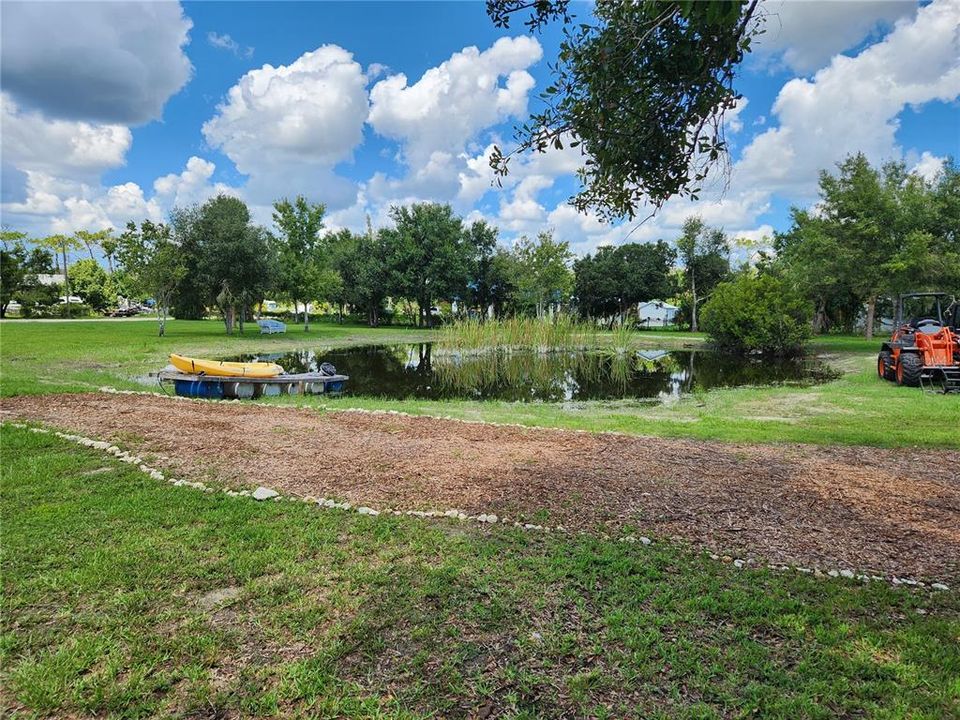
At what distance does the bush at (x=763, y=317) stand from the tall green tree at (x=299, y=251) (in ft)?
74.0

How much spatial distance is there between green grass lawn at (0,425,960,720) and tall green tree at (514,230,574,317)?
36.7 m

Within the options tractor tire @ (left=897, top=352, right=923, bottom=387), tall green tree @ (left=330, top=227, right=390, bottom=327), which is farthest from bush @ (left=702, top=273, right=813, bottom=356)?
tall green tree @ (left=330, top=227, right=390, bottom=327)

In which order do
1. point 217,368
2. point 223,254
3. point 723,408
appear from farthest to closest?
point 223,254 < point 217,368 < point 723,408

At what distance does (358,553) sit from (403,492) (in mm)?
1121

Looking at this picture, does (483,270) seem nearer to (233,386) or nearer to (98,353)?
(98,353)

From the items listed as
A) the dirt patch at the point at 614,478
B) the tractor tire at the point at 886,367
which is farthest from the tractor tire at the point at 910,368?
the dirt patch at the point at 614,478

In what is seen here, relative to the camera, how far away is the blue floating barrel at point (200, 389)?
36.2 feet

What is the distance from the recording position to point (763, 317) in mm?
23547

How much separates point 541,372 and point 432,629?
48.1 feet

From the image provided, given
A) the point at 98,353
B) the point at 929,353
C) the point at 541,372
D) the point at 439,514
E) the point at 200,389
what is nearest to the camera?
the point at 439,514

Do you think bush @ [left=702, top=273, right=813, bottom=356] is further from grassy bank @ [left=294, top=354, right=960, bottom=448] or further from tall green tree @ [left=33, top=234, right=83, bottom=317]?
tall green tree @ [left=33, top=234, right=83, bottom=317]

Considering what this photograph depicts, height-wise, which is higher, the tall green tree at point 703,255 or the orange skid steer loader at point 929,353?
the tall green tree at point 703,255

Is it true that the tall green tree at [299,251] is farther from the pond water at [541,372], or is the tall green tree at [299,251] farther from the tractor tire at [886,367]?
the tractor tire at [886,367]

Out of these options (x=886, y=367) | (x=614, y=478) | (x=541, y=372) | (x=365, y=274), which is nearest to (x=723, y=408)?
(x=614, y=478)
